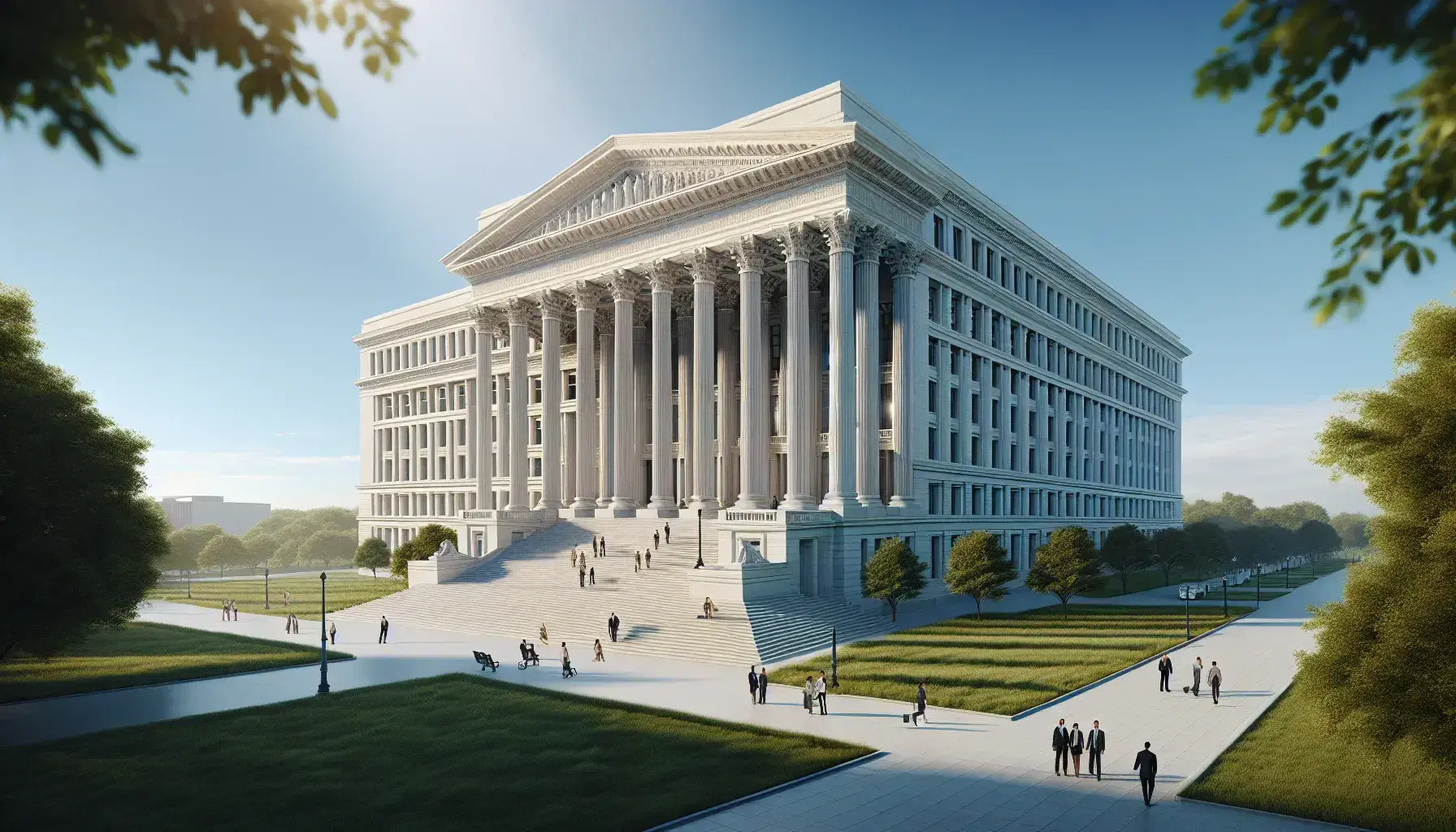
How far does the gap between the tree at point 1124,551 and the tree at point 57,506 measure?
62.4 m

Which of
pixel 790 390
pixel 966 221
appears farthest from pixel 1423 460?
pixel 966 221

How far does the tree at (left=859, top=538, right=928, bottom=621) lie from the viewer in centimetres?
4622

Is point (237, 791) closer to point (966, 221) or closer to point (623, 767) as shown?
point (623, 767)

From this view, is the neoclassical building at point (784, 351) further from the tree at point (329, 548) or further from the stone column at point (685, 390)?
the tree at point (329, 548)

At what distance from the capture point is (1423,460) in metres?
20.0

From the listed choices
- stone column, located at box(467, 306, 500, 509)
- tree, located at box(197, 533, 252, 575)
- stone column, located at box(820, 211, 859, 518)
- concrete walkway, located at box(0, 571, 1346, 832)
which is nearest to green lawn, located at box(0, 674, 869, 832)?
concrete walkway, located at box(0, 571, 1346, 832)

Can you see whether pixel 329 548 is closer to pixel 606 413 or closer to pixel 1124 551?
pixel 606 413

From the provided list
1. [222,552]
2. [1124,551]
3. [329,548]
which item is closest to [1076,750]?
[1124,551]

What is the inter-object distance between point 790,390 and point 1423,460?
34.0 meters

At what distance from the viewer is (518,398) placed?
224 feet

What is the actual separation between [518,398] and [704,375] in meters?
18.5

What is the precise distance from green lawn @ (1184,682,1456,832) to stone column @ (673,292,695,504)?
44783 millimetres

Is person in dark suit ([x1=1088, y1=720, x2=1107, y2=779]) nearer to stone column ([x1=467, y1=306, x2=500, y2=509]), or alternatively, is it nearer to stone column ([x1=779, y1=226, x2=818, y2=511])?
stone column ([x1=779, y1=226, x2=818, y2=511])

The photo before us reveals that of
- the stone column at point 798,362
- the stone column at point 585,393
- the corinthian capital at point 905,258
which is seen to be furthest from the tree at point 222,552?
the corinthian capital at point 905,258
